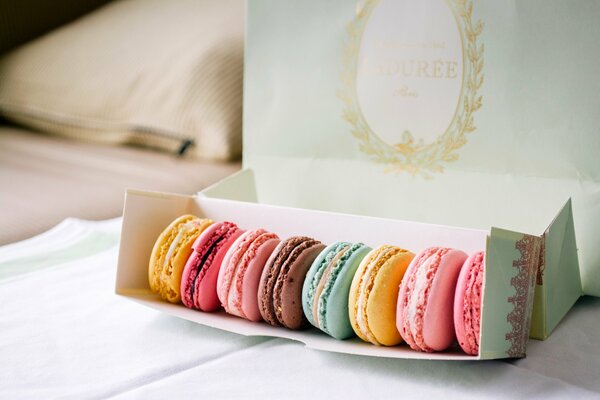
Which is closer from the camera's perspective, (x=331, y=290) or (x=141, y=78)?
(x=331, y=290)

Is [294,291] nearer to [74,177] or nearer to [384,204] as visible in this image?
[384,204]

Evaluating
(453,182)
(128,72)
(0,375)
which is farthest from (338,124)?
(128,72)

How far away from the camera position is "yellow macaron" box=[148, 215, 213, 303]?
775 mm

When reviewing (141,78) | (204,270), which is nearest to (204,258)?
(204,270)

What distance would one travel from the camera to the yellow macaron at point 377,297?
0.66 m

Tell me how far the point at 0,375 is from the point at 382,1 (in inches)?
24.6

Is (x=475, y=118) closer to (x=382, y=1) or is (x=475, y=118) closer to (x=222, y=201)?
(x=382, y=1)

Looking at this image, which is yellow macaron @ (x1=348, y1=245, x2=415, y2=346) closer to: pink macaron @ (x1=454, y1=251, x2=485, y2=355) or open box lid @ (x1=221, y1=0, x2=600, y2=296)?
pink macaron @ (x1=454, y1=251, x2=485, y2=355)

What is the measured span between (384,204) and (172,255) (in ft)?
1.03

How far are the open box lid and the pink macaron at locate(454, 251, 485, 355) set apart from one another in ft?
0.76

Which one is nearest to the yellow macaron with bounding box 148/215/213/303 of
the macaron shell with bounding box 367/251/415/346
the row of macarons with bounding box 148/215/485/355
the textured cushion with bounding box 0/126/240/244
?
the row of macarons with bounding box 148/215/485/355

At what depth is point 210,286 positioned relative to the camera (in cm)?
75

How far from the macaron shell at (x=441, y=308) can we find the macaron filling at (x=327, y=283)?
0.10m

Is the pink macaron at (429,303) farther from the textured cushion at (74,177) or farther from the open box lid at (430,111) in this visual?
the textured cushion at (74,177)
